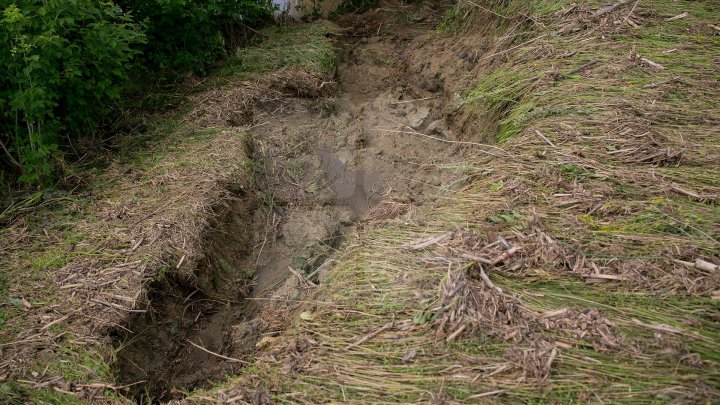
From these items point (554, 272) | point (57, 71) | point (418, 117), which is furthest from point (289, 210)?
point (554, 272)

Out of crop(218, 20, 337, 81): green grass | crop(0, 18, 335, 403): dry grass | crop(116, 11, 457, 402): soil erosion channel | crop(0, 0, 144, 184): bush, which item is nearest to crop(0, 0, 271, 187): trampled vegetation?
crop(0, 0, 144, 184): bush

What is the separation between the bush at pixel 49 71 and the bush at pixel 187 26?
65 cm

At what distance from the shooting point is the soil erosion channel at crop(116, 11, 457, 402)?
12.1ft

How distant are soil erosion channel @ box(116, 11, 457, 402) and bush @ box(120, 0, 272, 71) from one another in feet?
2.84

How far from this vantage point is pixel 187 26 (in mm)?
5523

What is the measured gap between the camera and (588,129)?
3928mm

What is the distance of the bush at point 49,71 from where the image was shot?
4.05 meters

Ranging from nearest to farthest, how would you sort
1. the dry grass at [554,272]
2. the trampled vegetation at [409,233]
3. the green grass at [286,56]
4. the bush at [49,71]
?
1. the dry grass at [554,272]
2. the trampled vegetation at [409,233]
3. the bush at [49,71]
4. the green grass at [286,56]

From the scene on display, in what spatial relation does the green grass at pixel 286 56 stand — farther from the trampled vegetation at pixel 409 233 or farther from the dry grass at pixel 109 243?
the dry grass at pixel 109 243

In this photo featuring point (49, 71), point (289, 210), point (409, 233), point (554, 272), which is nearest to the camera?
point (554, 272)

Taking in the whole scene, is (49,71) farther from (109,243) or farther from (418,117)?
(418,117)

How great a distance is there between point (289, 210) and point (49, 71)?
1.89 meters

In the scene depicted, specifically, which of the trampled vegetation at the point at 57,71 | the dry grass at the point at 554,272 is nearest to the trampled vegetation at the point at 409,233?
the dry grass at the point at 554,272

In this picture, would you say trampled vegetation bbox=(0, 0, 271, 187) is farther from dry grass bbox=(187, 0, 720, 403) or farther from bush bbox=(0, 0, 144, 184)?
dry grass bbox=(187, 0, 720, 403)
